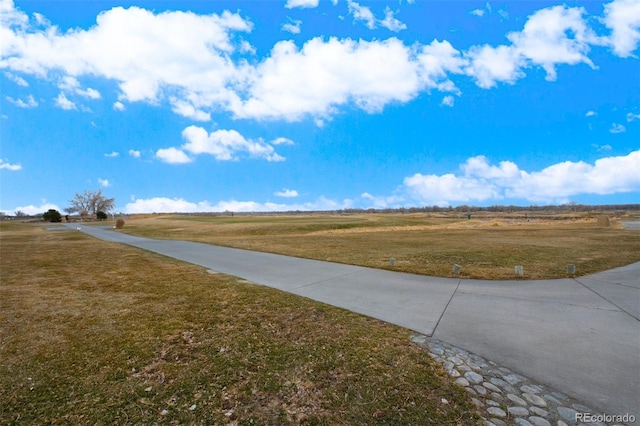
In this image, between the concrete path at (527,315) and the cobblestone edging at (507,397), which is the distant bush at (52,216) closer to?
the concrete path at (527,315)

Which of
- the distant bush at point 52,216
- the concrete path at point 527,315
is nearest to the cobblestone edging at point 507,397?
the concrete path at point 527,315

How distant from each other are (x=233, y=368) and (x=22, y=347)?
3.39 metres

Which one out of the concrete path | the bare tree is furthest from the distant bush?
the concrete path

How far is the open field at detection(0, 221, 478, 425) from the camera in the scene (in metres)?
2.91

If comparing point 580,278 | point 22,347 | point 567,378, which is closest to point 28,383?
point 22,347

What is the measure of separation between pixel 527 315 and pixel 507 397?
3.14m

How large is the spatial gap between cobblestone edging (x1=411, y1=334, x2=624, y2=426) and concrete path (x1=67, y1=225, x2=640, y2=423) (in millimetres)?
189

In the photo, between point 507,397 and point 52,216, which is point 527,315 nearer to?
point 507,397

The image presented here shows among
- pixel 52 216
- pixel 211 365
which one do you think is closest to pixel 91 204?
pixel 52 216

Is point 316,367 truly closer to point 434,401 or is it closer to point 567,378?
point 434,401

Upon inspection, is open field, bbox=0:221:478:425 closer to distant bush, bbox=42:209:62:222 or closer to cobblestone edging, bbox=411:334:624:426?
cobblestone edging, bbox=411:334:624:426

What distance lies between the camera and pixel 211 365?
3.78 metres

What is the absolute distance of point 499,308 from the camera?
6.05 metres

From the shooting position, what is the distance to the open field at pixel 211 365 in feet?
9.56
